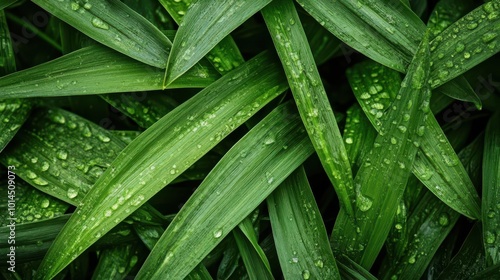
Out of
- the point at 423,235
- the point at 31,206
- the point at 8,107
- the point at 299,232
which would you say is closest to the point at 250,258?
the point at 299,232

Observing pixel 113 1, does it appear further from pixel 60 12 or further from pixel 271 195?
pixel 271 195

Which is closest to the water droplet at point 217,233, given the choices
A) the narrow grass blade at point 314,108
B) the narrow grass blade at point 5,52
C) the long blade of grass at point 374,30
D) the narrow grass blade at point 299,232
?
the narrow grass blade at point 299,232

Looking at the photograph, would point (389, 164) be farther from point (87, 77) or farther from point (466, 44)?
point (87, 77)

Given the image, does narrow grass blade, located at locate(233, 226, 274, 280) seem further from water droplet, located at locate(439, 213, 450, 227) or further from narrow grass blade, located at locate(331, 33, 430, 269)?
water droplet, located at locate(439, 213, 450, 227)

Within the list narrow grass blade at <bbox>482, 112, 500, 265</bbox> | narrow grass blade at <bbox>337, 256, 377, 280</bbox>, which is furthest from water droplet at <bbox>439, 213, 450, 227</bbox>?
narrow grass blade at <bbox>337, 256, 377, 280</bbox>

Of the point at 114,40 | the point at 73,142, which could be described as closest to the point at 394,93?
the point at 114,40

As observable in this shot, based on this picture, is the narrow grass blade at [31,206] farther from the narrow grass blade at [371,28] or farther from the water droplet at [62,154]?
the narrow grass blade at [371,28]

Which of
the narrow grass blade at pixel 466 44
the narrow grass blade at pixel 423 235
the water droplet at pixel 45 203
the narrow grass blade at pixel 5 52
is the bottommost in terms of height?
the narrow grass blade at pixel 423 235
